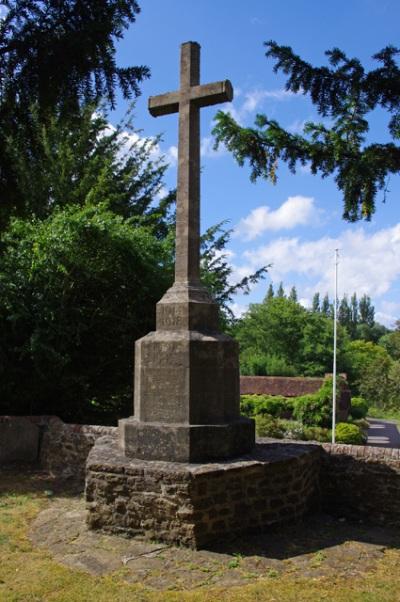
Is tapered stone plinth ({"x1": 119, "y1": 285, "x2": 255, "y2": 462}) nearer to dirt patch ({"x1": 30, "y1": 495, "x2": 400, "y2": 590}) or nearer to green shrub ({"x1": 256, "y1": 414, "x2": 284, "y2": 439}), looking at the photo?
dirt patch ({"x1": 30, "y1": 495, "x2": 400, "y2": 590})

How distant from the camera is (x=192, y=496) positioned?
4859 millimetres

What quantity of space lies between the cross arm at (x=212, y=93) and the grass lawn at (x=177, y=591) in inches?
195

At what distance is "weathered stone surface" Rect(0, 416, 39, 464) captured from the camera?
332 inches

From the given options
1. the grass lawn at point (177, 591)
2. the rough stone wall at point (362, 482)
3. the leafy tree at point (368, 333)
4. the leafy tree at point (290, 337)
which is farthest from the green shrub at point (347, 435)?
the leafy tree at point (368, 333)

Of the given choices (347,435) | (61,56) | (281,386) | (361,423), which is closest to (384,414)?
(361,423)

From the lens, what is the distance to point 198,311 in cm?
597

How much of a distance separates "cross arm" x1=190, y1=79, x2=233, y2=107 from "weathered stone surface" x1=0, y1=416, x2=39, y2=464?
5644 mm

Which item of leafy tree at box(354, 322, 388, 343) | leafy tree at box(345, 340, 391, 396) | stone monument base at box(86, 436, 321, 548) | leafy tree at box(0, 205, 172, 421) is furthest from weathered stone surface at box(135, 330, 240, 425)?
leafy tree at box(354, 322, 388, 343)

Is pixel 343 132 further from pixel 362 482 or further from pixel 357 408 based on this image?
pixel 357 408

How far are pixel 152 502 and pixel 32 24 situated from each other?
426cm

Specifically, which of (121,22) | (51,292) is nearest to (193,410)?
(121,22)

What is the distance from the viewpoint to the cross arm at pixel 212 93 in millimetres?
6164

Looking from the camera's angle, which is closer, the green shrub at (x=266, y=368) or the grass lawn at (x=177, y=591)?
the grass lawn at (x=177, y=591)

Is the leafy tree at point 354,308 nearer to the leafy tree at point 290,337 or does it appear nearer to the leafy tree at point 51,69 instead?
the leafy tree at point 290,337
